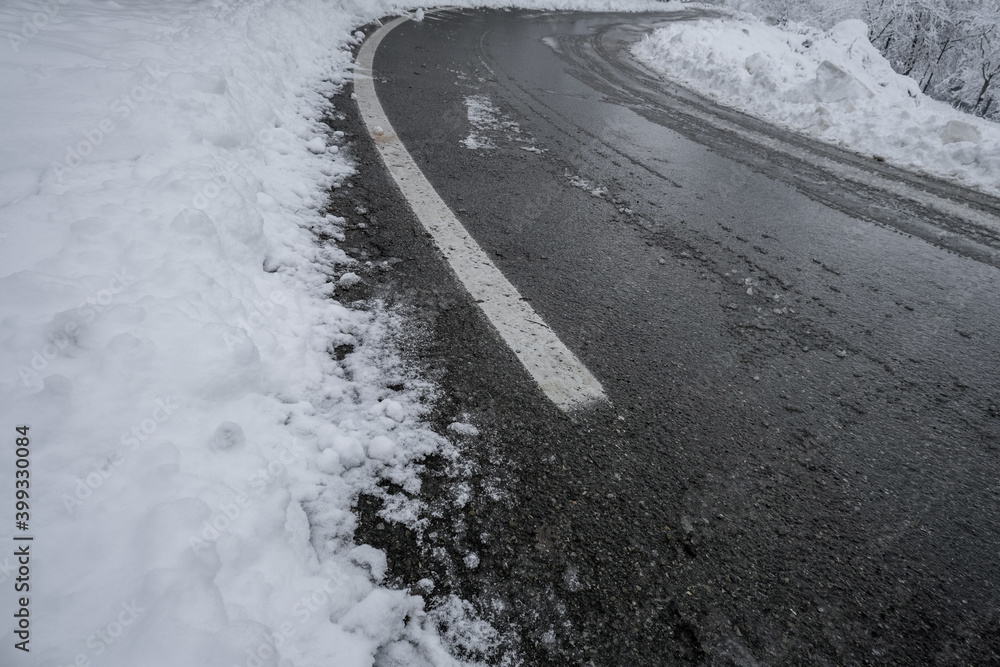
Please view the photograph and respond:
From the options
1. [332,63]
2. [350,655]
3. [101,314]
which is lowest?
[350,655]

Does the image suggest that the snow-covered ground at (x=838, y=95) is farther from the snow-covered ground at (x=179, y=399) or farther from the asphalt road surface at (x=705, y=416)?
the snow-covered ground at (x=179, y=399)

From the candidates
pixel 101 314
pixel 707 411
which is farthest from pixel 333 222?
pixel 707 411

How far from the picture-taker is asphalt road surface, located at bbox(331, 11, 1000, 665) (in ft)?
4.48

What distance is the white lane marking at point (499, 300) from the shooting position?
6.70 ft

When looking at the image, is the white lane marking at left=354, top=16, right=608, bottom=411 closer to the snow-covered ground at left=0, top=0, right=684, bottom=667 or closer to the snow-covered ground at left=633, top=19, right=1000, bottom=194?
the snow-covered ground at left=0, top=0, right=684, bottom=667

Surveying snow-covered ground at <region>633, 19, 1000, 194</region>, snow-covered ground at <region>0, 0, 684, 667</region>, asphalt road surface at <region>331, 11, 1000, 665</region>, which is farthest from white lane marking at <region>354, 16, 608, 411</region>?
snow-covered ground at <region>633, 19, 1000, 194</region>

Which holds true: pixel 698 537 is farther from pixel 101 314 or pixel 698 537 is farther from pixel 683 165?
pixel 683 165

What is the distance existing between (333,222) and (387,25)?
8725 millimetres

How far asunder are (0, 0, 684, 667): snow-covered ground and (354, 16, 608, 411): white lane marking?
0.46m

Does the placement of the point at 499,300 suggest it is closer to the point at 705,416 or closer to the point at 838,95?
the point at 705,416

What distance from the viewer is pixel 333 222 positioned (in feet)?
9.69

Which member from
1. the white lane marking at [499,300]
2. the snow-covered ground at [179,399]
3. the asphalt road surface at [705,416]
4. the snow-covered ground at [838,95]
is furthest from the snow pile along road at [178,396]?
the snow-covered ground at [838,95]

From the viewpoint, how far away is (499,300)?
2.49 metres

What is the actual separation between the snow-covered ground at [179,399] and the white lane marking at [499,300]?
1.53 ft
